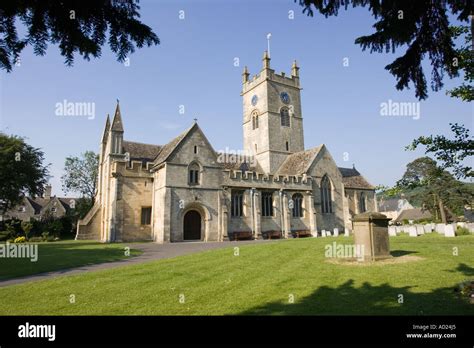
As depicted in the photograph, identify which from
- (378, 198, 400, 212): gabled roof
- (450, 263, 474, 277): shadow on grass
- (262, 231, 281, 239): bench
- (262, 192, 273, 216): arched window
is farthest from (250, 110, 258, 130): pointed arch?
(378, 198, 400, 212): gabled roof

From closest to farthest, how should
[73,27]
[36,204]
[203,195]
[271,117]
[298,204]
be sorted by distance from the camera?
[73,27], [203,195], [298,204], [271,117], [36,204]

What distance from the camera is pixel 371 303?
21.4 feet

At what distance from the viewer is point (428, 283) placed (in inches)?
313

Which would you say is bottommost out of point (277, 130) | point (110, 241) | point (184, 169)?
point (110, 241)

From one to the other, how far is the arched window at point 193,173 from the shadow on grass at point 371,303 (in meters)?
22.8

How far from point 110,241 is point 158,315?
77.2 ft

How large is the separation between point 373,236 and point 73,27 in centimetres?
1150

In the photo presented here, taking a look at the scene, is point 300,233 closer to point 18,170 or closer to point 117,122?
point 117,122

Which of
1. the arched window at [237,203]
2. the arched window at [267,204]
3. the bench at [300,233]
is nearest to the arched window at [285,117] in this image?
the arched window at [267,204]

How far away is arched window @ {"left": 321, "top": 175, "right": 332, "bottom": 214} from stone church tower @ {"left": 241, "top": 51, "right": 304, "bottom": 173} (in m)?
7.30

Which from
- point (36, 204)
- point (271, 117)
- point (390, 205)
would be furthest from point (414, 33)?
point (390, 205)

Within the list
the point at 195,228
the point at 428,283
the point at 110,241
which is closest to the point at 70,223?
the point at 110,241

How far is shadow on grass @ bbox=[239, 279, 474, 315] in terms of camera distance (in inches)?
234

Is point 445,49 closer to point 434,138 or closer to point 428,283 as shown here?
point 434,138
